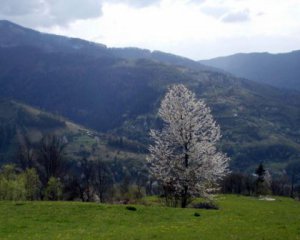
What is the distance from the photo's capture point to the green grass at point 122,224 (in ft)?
98.2

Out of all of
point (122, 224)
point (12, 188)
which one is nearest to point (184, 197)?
point (122, 224)

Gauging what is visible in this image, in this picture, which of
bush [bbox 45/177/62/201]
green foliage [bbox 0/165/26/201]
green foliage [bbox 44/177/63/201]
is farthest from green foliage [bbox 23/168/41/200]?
bush [bbox 45/177/62/201]

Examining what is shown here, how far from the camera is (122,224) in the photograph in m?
37.2

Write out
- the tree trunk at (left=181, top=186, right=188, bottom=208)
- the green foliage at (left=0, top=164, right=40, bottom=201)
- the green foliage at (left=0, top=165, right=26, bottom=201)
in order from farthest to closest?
the green foliage at (left=0, top=164, right=40, bottom=201)
the green foliage at (left=0, top=165, right=26, bottom=201)
the tree trunk at (left=181, top=186, right=188, bottom=208)

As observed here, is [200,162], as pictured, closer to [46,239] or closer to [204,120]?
[204,120]

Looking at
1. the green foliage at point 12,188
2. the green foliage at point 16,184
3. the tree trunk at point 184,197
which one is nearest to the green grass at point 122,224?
the tree trunk at point 184,197

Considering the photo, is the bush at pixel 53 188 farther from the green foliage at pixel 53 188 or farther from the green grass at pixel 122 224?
the green grass at pixel 122 224

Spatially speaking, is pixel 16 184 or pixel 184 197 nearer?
pixel 184 197

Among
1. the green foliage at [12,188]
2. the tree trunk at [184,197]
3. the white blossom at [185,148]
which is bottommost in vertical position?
the green foliage at [12,188]

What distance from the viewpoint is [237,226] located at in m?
33.6

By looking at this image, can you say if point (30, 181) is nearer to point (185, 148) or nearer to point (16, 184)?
point (16, 184)

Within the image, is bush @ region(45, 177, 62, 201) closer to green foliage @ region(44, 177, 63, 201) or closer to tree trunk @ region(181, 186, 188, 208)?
green foliage @ region(44, 177, 63, 201)

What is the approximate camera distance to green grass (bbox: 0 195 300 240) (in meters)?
29.9

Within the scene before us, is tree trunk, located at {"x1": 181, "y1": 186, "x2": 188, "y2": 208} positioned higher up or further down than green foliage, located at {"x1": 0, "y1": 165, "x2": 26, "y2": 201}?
higher up
